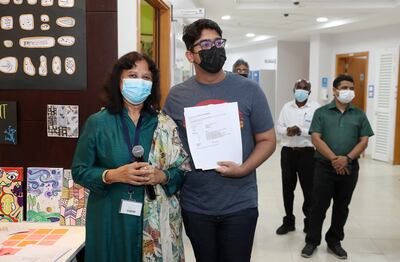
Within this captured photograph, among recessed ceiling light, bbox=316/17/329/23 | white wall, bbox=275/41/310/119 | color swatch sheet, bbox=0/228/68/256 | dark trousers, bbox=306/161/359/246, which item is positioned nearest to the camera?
color swatch sheet, bbox=0/228/68/256

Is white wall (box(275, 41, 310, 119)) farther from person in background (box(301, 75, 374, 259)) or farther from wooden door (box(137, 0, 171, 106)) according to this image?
wooden door (box(137, 0, 171, 106))

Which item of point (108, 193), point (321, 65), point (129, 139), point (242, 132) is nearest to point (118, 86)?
point (129, 139)

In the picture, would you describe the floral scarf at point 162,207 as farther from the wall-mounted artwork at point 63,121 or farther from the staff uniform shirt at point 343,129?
the staff uniform shirt at point 343,129

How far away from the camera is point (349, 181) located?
3.24 meters

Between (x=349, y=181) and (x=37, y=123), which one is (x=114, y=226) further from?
(x=349, y=181)

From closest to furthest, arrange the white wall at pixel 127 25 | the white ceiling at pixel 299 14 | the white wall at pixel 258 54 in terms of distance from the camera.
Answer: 1. the white wall at pixel 127 25
2. the white ceiling at pixel 299 14
3. the white wall at pixel 258 54

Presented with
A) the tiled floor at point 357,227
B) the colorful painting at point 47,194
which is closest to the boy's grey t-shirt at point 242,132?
the colorful painting at point 47,194

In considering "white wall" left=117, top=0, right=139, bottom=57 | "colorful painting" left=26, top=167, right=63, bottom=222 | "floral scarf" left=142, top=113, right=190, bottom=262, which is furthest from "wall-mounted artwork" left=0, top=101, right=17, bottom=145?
"floral scarf" left=142, top=113, right=190, bottom=262

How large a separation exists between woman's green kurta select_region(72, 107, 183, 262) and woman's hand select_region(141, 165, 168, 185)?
0.04 m

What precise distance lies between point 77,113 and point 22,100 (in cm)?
34

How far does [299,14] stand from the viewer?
728 centimetres

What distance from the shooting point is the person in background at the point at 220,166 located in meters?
1.62

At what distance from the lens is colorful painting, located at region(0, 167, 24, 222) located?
2277mm

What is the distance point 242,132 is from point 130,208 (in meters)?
0.56
